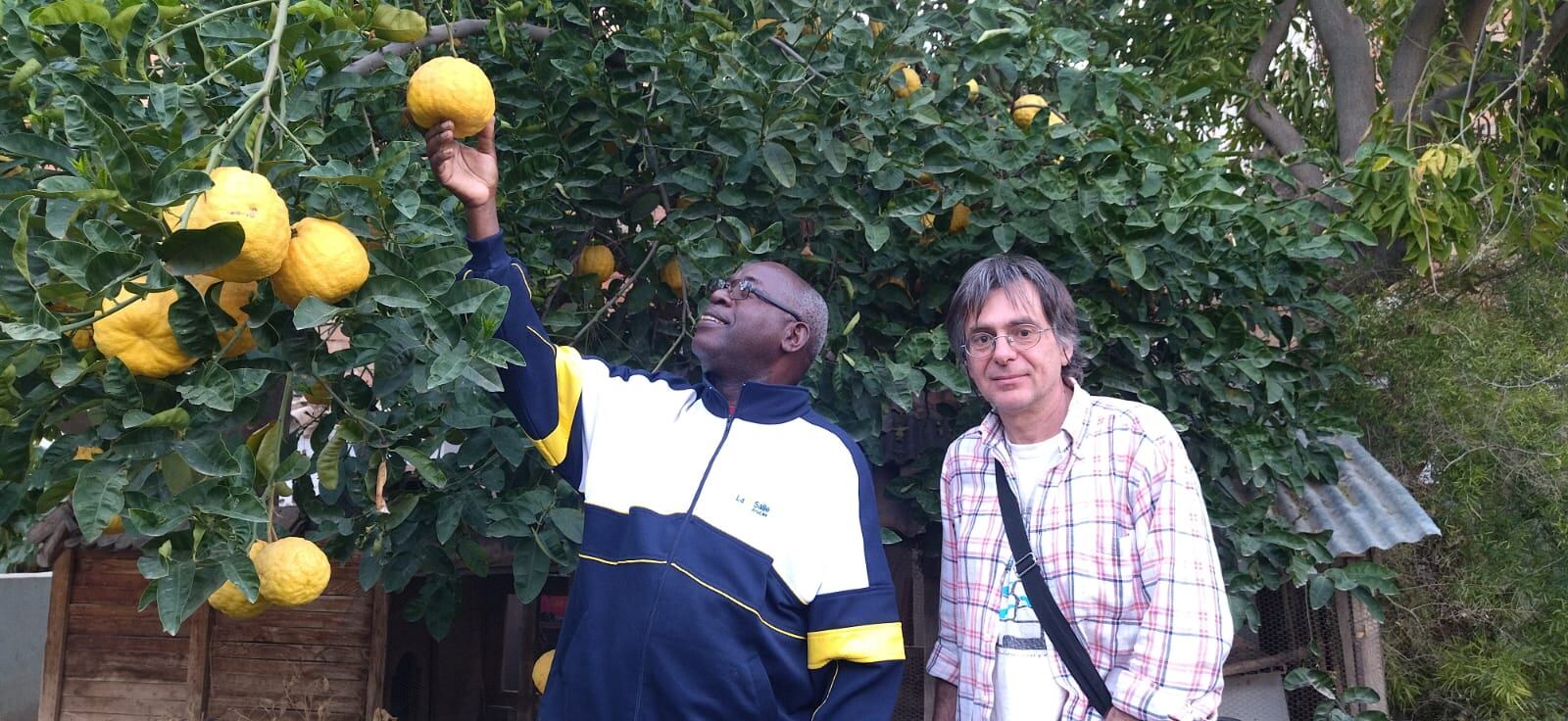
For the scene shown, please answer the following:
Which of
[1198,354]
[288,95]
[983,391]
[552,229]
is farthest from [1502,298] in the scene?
[288,95]

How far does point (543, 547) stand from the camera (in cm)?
229

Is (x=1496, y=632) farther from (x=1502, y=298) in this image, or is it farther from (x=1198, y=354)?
(x=1198, y=354)

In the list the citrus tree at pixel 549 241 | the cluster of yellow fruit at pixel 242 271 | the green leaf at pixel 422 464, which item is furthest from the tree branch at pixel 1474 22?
the cluster of yellow fruit at pixel 242 271

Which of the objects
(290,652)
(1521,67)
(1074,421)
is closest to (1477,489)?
(1521,67)

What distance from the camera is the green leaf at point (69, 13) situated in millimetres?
1597

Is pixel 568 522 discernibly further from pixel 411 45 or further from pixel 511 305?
pixel 411 45

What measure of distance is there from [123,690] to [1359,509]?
517 centimetres

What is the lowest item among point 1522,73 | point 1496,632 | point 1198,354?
point 1496,632

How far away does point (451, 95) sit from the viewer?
5.72 ft

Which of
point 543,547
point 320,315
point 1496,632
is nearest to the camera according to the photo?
point 320,315

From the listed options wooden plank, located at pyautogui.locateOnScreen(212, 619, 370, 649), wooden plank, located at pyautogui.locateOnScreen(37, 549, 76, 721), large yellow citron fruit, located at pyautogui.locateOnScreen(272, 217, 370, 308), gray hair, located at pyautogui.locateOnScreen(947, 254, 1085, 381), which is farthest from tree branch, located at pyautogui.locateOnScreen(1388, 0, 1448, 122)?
wooden plank, located at pyautogui.locateOnScreen(37, 549, 76, 721)

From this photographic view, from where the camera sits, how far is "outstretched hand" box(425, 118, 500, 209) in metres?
1.78

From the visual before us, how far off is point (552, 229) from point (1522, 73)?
10.7ft

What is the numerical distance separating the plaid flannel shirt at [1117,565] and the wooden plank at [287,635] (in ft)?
11.4
